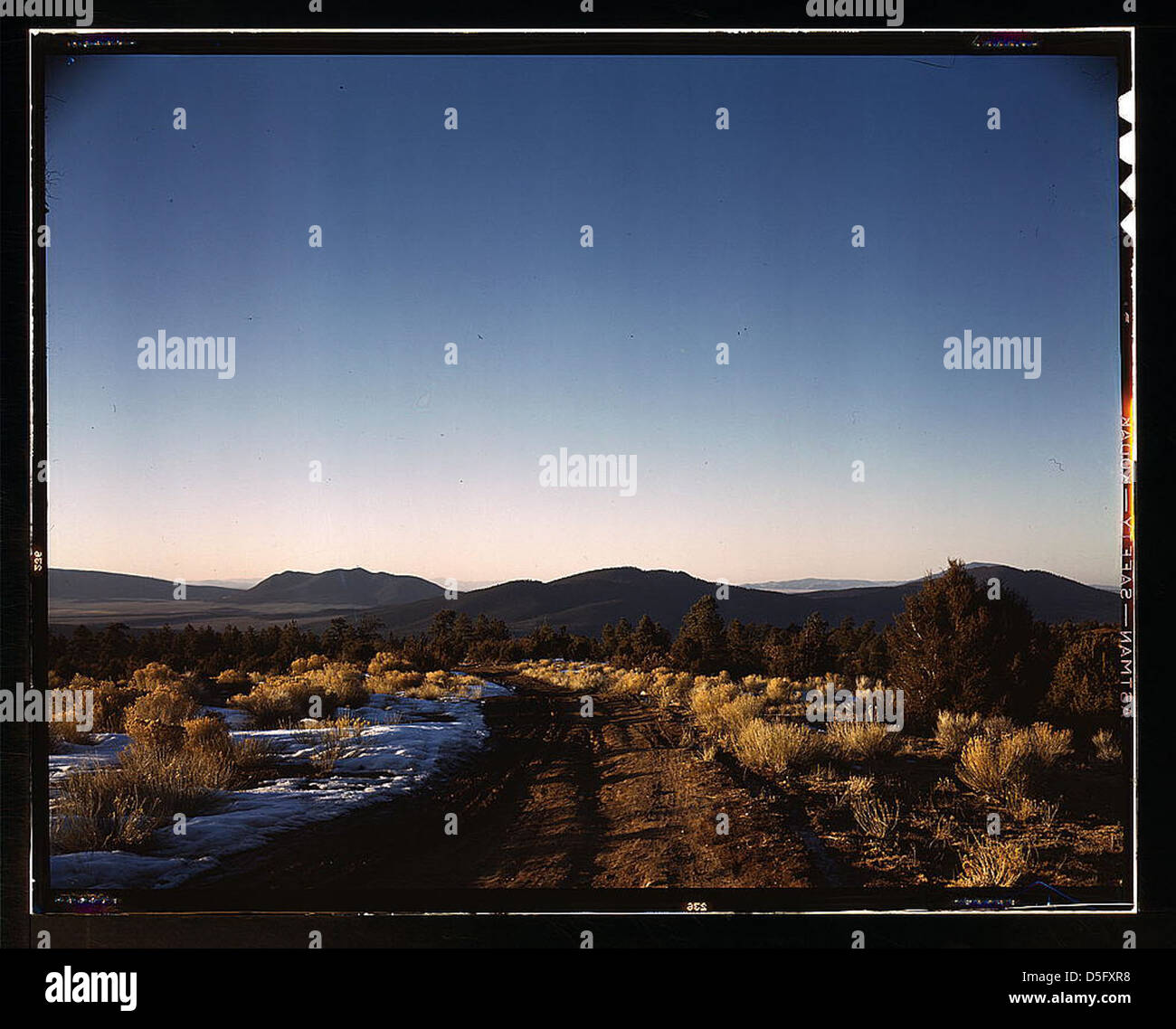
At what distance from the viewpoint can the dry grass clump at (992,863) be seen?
2.55m

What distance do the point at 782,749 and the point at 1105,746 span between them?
1.49m

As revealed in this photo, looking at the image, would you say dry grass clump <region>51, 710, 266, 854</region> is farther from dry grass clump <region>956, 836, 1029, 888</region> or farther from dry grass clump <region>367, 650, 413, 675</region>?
dry grass clump <region>956, 836, 1029, 888</region>

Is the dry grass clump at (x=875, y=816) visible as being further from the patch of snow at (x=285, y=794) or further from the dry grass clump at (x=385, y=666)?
the dry grass clump at (x=385, y=666)

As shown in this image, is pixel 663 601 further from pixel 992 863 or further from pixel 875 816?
pixel 992 863

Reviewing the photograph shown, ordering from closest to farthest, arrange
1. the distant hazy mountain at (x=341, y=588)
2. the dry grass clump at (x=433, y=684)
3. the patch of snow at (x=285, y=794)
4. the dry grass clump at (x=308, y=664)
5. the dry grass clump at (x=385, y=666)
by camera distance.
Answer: the patch of snow at (x=285, y=794) → the distant hazy mountain at (x=341, y=588) → the dry grass clump at (x=308, y=664) → the dry grass clump at (x=385, y=666) → the dry grass clump at (x=433, y=684)

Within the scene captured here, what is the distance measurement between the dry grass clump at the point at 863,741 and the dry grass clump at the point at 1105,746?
2.85 ft

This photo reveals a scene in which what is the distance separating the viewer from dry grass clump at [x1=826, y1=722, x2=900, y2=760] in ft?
11.3

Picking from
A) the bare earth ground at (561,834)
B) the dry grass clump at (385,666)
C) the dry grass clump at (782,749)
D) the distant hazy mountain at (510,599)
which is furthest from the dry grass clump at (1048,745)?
the dry grass clump at (385,666)

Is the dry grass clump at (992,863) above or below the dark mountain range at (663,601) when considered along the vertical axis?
below

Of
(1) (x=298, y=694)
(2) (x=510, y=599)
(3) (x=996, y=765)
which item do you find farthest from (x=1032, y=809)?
(1) (x=298, y=694)

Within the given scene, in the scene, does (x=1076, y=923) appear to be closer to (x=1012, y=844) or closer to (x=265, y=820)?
(x=1012, y=844)

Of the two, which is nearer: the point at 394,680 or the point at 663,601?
the point at 663,601

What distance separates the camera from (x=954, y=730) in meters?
3.42

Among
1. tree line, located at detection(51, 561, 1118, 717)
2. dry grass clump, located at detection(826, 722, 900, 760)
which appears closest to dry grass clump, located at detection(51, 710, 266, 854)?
tree line, located at detection(51, 561, 1118, 717)
